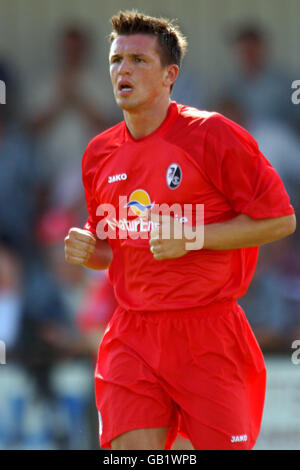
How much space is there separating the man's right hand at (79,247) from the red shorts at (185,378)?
0.37m

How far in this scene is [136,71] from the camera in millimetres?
3648

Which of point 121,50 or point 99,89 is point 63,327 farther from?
point 121,50

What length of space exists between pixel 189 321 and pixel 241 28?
17.0ft

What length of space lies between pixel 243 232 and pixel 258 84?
14.4ft

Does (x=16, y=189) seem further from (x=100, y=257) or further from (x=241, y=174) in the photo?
(x=241, y=174)

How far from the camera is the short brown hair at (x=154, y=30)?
12.2ft

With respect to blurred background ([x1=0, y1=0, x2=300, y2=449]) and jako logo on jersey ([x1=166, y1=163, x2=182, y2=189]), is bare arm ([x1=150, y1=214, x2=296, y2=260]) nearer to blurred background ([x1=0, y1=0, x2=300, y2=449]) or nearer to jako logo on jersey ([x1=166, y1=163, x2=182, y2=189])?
jako logo on jersey ([x1=166, y1=163, x2=182, y2=189])

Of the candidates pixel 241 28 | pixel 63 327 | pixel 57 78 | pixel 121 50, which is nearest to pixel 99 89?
pixel 57 78

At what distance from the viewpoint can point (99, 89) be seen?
7.83m

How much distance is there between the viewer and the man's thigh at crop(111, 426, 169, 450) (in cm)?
347

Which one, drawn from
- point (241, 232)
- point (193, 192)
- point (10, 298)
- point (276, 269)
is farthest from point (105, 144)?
point (276, 269)

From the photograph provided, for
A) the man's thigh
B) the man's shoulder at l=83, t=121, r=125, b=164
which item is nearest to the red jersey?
the man's shoulder at l=83, t=121, r=125, b=164

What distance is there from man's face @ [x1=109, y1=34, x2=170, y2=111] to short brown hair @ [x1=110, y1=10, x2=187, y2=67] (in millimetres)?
32

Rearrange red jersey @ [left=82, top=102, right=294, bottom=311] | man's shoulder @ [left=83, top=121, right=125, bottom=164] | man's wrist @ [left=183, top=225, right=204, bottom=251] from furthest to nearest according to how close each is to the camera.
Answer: man's shoulder @ [left=83, top=121, right=125, bottom=164]
red jersey @ [left=82, top=102, right=294, bottom=311]
man's wrist @ [left=183, top=225, right=204, bottom=251]
